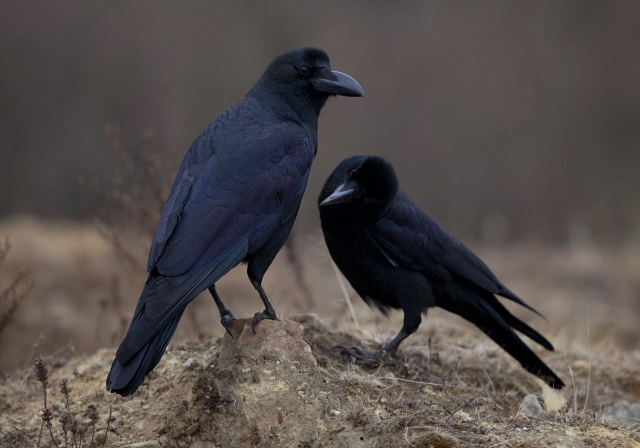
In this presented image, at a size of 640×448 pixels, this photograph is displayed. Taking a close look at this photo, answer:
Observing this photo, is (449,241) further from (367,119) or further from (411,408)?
(367,119)

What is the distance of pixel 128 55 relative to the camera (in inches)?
632

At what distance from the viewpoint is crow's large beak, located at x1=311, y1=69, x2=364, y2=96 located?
4801mm

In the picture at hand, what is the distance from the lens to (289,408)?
3.69 meters

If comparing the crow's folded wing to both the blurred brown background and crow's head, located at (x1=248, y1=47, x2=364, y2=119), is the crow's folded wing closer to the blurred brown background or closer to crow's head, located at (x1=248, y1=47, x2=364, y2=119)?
crow's head, located at (x1=248, y1=47, x2=364, y2=119)

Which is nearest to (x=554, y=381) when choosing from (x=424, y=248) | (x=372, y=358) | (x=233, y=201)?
(x=424, y=248)

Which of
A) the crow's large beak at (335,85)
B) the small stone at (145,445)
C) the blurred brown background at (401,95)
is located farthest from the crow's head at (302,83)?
the blurred brown background at (401,95)

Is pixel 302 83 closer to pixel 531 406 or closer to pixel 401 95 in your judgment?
pixel 531 406

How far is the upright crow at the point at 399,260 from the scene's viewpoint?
483cm

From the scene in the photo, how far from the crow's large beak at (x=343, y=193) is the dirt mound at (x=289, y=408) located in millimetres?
805

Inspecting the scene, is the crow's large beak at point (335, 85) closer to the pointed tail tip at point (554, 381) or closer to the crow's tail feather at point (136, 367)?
the crow's tail feather at point (136, 367)

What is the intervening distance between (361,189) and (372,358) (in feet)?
3.30

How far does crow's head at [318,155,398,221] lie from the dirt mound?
79 centimetres

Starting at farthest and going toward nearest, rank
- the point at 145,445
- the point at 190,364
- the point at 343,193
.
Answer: the point at 343,193 < the point at 190,364 < the point at 145,445

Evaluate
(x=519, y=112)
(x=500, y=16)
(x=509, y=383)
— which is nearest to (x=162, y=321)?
(x=509, y=383)
